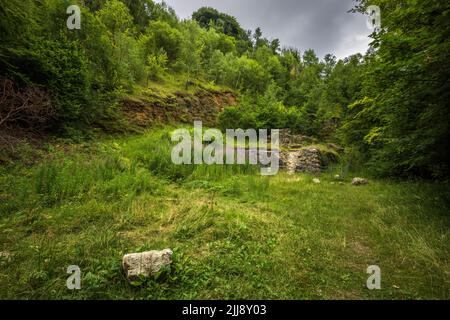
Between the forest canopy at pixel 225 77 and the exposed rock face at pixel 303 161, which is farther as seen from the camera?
the exposed rock face at pixel 303 161

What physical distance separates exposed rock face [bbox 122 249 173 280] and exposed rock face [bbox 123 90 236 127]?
46.9 feet

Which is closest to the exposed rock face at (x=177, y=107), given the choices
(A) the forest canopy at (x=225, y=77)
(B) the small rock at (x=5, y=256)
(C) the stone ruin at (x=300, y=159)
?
(A) the forest canopy at (x=225, y=77)

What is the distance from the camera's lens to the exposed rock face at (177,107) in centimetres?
1686

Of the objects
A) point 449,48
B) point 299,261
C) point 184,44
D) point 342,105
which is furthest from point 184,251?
point 184,44

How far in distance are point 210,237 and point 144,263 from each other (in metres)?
1.57

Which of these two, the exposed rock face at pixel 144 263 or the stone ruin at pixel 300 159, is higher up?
the stone ruin at pixel 300 159

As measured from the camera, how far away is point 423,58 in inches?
180

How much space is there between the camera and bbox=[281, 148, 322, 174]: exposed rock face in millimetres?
15227

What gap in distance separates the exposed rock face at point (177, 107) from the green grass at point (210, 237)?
365 inches

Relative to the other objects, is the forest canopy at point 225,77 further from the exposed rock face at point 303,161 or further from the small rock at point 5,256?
the small rock at point 5,256

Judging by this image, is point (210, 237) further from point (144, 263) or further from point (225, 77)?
point (225, 77)

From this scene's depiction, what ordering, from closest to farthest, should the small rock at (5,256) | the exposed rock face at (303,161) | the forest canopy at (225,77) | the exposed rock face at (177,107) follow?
the small rock at (5,256) → the forest canopy at (225,77) → the exposed rock face at (303,161) → the exposed rock face at (177,107)
